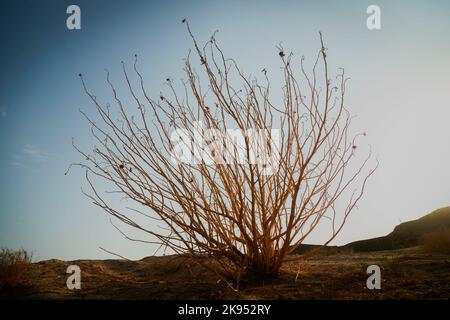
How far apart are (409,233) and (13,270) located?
36.6 feet

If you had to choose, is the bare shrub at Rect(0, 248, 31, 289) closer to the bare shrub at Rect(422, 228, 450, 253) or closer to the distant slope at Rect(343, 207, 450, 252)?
the bare shrub at Rect(422, 228, 450, 253)

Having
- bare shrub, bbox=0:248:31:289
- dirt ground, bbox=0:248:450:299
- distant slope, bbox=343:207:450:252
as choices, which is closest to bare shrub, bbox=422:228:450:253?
dirt ground, bbox=0:248:450:299

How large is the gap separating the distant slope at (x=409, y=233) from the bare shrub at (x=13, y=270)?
8.36 metres

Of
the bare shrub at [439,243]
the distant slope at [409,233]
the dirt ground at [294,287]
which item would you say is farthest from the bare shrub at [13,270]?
the distant slope at [409,233]

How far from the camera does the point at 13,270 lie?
4031 mm

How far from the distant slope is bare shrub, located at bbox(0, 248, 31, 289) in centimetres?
836

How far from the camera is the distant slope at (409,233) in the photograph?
9898 millimetres

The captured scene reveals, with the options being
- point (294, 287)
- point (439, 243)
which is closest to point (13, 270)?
point (294, 287)

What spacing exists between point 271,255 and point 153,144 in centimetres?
136

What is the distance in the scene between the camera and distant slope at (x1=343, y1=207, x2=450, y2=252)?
32.5 feet
